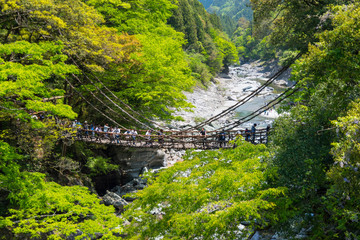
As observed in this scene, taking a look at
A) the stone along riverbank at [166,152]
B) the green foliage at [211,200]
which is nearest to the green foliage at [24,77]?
the green foliage at [211,200]

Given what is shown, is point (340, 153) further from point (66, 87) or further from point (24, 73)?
point (66, 87)

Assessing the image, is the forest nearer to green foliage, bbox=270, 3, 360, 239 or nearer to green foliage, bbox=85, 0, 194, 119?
green foliage, bbox=270, 3, 360, 239

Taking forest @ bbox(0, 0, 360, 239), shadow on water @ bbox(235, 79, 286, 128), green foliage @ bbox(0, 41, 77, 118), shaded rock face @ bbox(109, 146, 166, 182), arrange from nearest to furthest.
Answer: forest @ bbox(0, 0, 360, 239), green foliage @ bbox(0, 41, 77, 118), shaded rock face @ bbox(109, 146, 166, 182), shadow on water @ bbox(235, 79, 286, 128)

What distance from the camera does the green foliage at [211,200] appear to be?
17.0 ft

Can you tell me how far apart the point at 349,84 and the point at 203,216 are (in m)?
4.87

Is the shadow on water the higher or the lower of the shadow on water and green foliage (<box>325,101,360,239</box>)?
the lower

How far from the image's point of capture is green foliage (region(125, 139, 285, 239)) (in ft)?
17.0

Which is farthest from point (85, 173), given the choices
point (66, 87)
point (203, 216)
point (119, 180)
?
point (203, 216)

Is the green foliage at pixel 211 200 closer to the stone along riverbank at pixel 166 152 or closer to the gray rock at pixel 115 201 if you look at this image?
the gray rock at pixel 115 201

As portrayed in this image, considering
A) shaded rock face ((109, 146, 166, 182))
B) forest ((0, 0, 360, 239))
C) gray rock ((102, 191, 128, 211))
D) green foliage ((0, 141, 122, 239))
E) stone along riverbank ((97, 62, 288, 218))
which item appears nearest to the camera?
forest ((0, 0, 360, 239))

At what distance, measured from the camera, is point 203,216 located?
5176 mm

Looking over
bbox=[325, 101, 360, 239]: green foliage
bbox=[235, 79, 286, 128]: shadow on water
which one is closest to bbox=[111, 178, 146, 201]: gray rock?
bbox=[325, 101, 360, 239]: green foliage

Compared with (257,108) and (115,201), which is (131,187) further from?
(257,108)

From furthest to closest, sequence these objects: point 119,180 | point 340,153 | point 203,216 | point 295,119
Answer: point 119,180 → point 295,119 → point 203,216 → point 340,153
